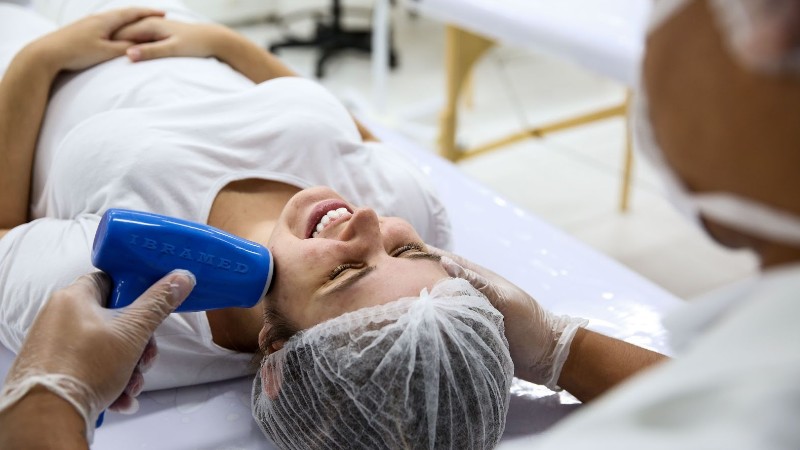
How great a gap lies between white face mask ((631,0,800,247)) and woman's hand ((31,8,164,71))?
1.40 metres

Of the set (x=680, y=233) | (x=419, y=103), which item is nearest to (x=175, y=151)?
(x=680, y=233)

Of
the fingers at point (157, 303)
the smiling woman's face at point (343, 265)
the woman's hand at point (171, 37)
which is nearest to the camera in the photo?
the fingers at point (157, 303)

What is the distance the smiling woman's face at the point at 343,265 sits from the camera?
50.7 inches

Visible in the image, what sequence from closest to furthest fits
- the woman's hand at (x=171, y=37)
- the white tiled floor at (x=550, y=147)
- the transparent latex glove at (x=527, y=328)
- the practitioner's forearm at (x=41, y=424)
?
1. the practitioner's forearm at (x=41, y=424)
2. the transparent latex glove at (x=527, y=328)
3. the woman's hand at (x=171, y=37)
4. the white tiled floor at (x=550, y=147)

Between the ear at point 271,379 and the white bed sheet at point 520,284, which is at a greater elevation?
the ear at point 271,379

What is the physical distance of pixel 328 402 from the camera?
1222 mm

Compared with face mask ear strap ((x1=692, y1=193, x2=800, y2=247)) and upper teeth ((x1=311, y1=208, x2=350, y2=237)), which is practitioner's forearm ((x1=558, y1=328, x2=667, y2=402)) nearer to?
upper teeth ((x1=311, y1=208, x2=350, y2=237))

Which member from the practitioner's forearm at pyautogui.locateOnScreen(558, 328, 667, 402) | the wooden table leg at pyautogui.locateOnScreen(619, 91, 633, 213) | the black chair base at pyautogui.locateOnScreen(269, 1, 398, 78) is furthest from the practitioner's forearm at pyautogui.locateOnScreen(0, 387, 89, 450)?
the black chair base at pyautogui.locateOnScreen(269, 1, 398, 78)

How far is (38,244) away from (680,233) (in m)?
2.57

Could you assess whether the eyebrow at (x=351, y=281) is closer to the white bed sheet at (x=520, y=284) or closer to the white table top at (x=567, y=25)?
the white bed sheet at (x=520, y=284)

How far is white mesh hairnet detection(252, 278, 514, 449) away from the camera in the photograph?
3.89 ft

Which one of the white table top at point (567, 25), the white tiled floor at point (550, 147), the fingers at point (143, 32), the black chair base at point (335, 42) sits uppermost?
the fingers at point (143, 32)

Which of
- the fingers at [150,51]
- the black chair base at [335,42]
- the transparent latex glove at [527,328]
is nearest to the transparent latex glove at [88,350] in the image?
the transparent latex glove at [527,328]

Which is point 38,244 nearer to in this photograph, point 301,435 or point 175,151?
point 175,151
